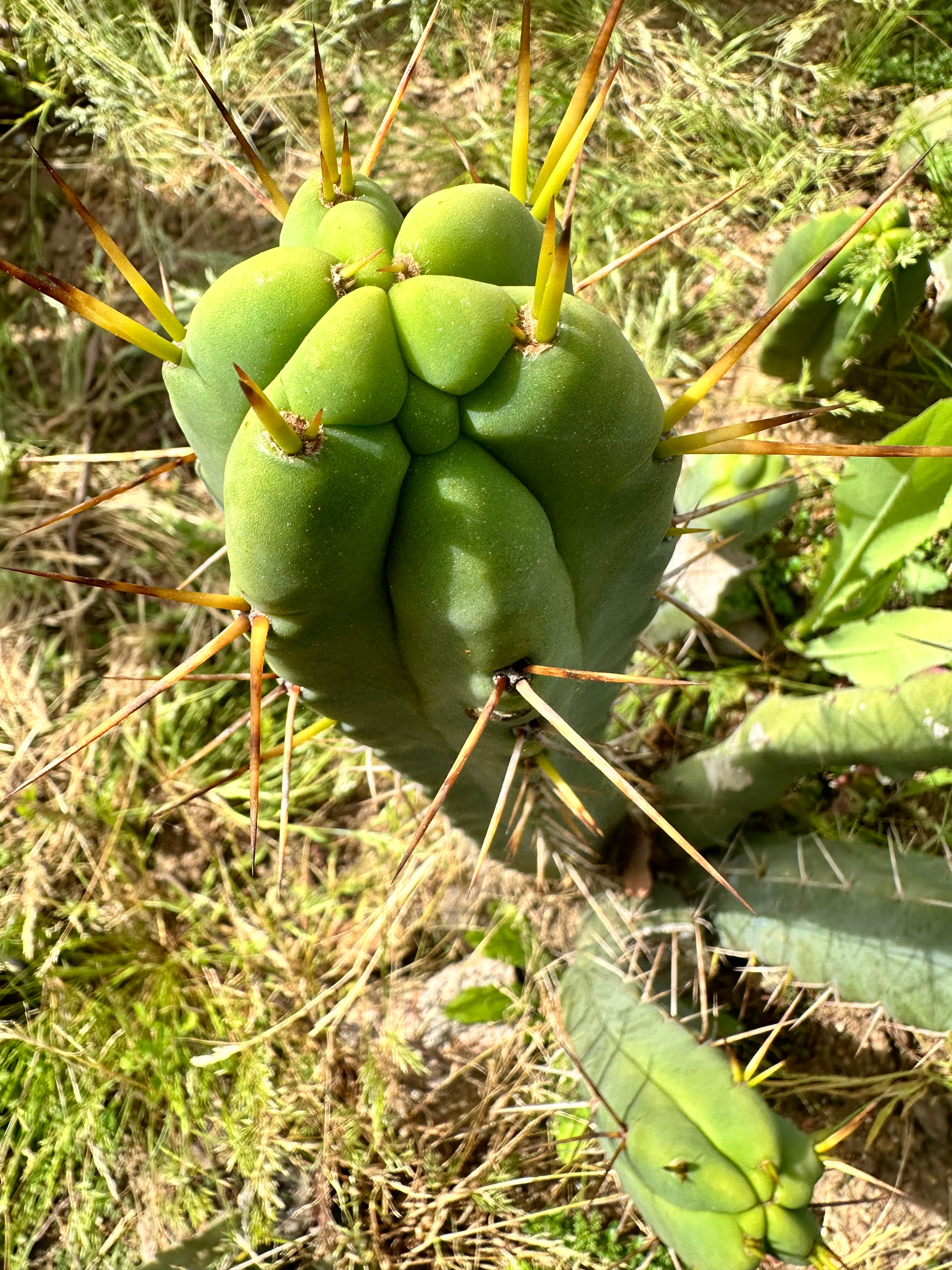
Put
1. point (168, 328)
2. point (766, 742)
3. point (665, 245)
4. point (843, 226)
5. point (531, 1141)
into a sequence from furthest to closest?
point (665, 245)
point (531, 1141)
point (843, 226)
point (766, 742)
point (168, 328)

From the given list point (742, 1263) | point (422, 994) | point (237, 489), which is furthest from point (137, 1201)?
point (237, 489)

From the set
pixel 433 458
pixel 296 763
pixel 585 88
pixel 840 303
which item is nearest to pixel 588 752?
pixel 433 458

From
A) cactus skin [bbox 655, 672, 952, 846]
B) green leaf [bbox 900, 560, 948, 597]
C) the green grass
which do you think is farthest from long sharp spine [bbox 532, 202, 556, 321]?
green leaf [bbox 900, 560, 948, 597]

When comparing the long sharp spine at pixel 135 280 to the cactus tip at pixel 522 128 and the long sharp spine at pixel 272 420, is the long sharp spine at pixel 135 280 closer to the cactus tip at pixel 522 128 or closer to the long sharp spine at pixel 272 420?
the long sharp spine at pixel 272 420

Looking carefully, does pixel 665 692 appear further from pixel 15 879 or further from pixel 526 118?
pixel 15 879

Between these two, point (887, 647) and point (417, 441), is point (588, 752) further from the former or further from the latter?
point (887, 647)
